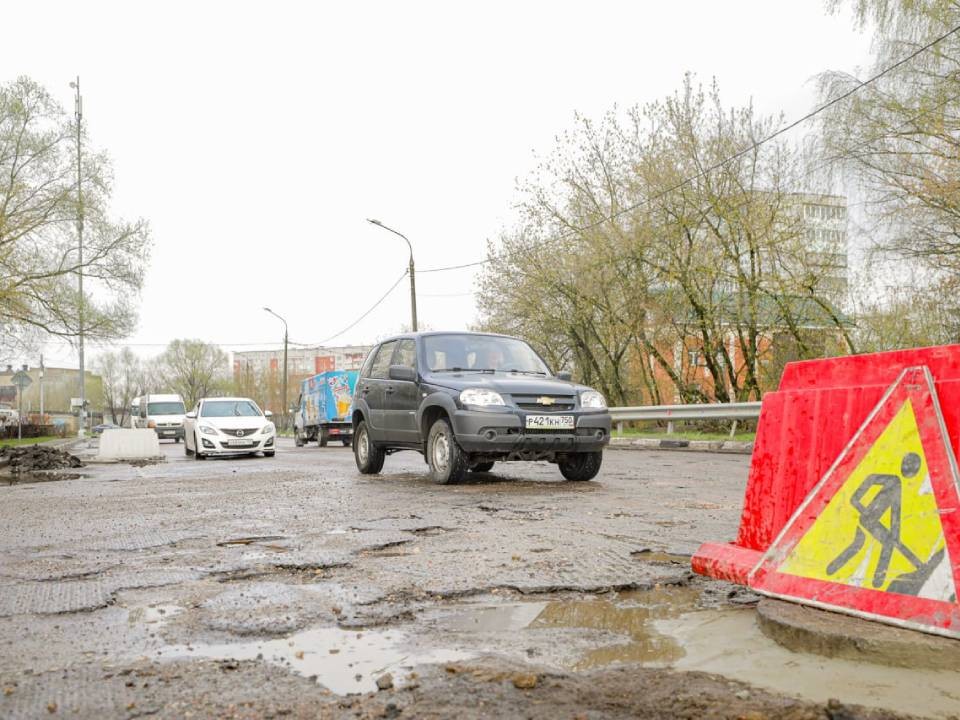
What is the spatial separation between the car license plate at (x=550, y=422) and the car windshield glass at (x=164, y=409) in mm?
37947

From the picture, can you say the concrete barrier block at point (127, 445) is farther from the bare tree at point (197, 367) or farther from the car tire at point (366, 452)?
the bare tree at point (197, 367)

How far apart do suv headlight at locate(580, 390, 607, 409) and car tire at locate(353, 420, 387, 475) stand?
290 cm

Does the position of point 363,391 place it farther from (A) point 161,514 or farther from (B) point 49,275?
(B) point 49,275

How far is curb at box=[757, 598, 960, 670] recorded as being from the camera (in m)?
2.53

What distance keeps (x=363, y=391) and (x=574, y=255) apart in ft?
55.4

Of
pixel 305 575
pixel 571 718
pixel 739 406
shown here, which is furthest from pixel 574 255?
pixel 571 718

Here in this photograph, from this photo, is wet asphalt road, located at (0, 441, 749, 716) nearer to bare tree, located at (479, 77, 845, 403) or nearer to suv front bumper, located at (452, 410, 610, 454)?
suv front bumper, located at (452, 410, 610, 454)

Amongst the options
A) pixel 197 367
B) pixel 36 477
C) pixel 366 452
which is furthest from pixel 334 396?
pixel 197 367

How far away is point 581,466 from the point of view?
9.39 m

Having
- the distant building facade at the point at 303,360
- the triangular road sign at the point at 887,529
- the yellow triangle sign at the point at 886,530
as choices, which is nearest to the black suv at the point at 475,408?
the triangular road sign at the point at 887,529

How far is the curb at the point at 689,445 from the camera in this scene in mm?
16578

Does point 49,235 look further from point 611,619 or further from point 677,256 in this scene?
point 611,619

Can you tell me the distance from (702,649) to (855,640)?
0.47m

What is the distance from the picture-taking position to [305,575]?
166 inches
